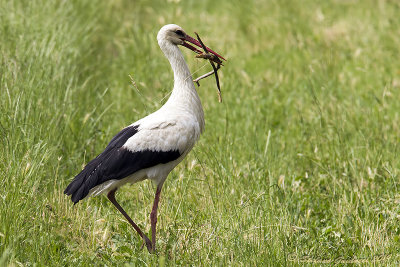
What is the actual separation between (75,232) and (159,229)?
25.4 inches

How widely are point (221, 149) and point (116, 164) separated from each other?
1.29 metres

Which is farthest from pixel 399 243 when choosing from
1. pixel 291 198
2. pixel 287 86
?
pixel 287 86

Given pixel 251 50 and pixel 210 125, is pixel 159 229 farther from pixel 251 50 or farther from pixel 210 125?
pixel 251 50

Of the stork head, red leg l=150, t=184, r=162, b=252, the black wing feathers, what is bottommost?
red leg l=150, t=184, r=162, b=252

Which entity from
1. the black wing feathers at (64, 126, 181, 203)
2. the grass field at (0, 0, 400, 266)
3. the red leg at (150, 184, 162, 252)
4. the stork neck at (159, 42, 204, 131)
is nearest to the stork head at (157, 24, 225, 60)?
the stork neck at (159, 42, 204, 131)

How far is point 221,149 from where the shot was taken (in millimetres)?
5664

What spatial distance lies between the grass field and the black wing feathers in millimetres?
296

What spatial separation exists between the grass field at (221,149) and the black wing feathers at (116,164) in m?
0.30

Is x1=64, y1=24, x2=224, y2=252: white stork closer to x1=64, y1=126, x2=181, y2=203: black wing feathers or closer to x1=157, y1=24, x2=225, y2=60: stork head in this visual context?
x1=64, y1=126, x2=181, y2=203: black wing feathers

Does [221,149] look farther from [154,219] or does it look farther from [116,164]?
[116,164]

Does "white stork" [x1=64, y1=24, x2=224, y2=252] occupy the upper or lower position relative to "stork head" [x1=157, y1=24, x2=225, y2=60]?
lower

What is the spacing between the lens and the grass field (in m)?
4.33

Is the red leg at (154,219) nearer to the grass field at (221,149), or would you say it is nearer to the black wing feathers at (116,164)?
the grass field at (221,149)

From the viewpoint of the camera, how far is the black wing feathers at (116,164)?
459 cm
